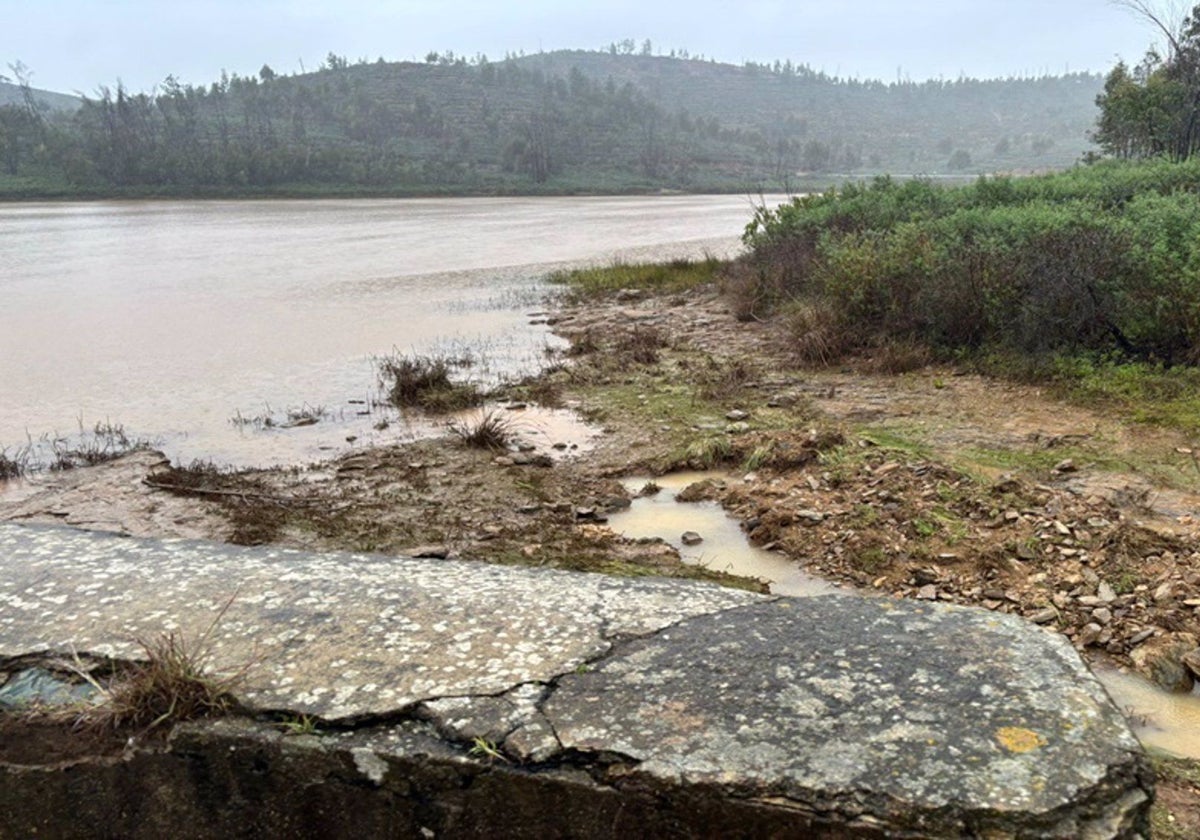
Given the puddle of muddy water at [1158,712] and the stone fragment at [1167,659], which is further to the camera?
the stone fragment at [1167,659]

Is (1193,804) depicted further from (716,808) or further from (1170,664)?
(716,808)

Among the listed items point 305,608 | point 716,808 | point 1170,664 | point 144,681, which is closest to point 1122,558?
point 1170,664

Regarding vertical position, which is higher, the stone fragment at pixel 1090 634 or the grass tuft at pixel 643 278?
the grass tuft at pixel 643 278

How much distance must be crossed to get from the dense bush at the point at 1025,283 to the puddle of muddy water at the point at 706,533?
175 inches

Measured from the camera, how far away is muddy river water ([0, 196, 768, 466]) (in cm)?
1055

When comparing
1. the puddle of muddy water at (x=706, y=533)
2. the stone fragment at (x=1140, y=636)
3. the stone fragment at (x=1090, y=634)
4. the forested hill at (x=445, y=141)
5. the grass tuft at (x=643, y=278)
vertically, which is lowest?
the puddle of muddy water at (x=706, y=533)

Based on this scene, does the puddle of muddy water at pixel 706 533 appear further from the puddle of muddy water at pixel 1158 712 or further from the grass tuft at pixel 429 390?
the grass tuft at pixel 429 390

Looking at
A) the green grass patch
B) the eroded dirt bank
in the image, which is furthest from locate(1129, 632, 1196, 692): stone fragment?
the green grass patch

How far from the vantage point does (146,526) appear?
22.0ft

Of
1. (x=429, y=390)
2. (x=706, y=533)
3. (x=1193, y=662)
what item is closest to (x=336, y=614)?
(x=1193, y=662)

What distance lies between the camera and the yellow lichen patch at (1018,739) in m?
2.05

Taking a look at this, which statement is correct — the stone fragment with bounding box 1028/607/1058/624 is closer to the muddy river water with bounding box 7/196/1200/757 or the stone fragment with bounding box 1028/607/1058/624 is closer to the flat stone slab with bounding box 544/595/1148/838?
the muddy river water with bounding box 7/196/1200/757

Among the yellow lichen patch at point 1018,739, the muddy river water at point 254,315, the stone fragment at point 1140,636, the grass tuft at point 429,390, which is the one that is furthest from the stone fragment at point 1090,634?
the grass tuft at point 429,390

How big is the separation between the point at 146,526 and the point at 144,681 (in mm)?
4863
